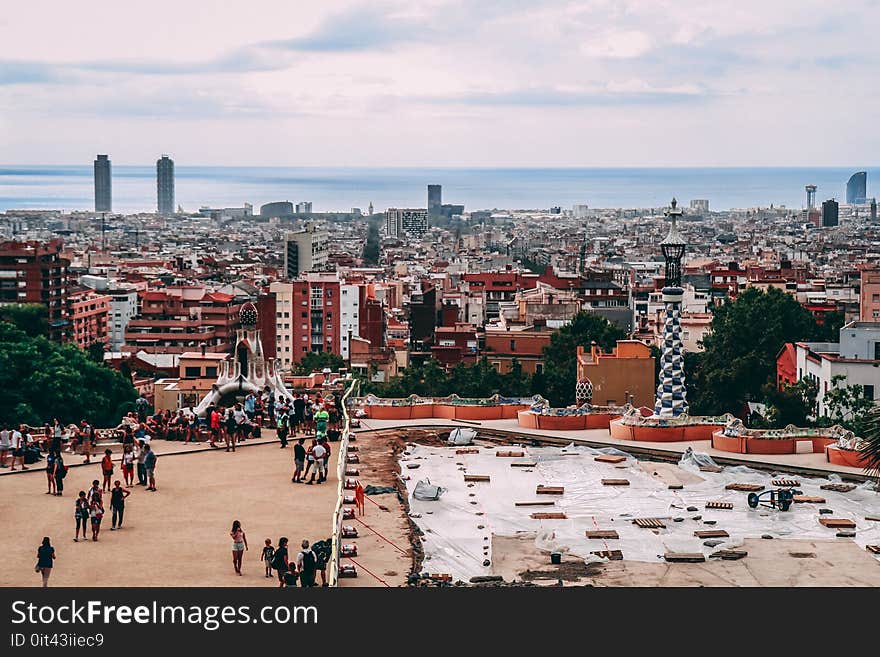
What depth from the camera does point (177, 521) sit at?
11.0 m

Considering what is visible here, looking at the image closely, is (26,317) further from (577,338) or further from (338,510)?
(338,510)

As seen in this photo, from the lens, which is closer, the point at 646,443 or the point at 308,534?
the point at 308,534

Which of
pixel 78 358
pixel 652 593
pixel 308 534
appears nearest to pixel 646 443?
pixel 308 534

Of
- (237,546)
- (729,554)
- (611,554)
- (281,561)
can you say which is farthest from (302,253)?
(281,561)

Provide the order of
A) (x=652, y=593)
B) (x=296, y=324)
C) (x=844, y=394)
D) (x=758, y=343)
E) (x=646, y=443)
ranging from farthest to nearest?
(x=296, y=324), (x=758, y=343), (x=844, y=394), (x=646, y=443), (x=652, y=593)

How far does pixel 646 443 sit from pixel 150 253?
9571cm

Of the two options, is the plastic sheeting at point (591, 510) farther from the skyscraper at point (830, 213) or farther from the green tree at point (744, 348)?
the skyscraper at point (830, 213)

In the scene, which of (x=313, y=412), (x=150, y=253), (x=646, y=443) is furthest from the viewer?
(x=150, y=253)

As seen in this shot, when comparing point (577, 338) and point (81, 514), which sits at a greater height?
point (81, 514)

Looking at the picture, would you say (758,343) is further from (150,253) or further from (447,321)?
(150,253)

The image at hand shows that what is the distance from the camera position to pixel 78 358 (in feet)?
70.0

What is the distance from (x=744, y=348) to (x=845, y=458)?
44.4ft

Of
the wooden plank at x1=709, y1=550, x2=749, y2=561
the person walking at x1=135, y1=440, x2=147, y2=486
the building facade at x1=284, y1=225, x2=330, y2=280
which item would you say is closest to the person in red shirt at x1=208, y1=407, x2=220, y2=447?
the person walking at x1=135, y1=440, x2=147, y2=486

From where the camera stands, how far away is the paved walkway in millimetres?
14680
